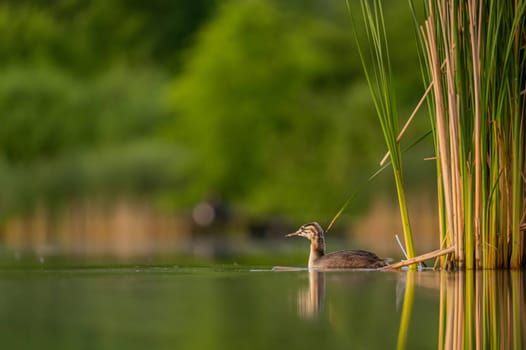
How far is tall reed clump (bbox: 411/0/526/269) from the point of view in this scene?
9.29 m

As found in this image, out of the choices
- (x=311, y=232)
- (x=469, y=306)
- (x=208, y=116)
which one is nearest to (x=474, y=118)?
(x=469, y=306)

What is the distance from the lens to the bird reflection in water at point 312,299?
7.31 metres

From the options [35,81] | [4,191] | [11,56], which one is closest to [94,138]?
[35,81]

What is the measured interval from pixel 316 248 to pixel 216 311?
470cm

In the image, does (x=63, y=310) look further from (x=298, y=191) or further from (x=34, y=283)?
(x=298, y=191)

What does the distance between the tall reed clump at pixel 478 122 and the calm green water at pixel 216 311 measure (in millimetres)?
504

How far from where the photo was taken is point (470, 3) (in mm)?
9273

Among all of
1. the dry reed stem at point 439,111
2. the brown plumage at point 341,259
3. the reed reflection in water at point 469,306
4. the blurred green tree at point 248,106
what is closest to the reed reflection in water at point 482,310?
the reed reflection in water at point 469,306

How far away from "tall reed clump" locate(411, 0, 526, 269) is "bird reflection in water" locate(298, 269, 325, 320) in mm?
996

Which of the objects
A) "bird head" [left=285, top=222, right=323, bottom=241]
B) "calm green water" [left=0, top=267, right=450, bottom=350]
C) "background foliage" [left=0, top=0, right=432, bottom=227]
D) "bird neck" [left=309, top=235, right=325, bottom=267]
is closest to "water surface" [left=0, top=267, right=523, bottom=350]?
"calm green water" [left=0, top=267, right=450, bottom=350]

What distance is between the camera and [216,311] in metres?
7.53

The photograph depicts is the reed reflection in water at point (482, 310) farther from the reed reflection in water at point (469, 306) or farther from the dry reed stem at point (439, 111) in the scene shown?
the dry reed stem at point (439, 111)

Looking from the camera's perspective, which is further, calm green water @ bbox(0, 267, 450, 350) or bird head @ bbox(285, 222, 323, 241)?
bird head @ bbox(285, 222, 323, 241)

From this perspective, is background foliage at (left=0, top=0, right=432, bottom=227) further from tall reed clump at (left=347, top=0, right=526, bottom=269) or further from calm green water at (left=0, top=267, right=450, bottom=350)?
tall reed clump at (left=347, top=0, right=526, bottom=269)
